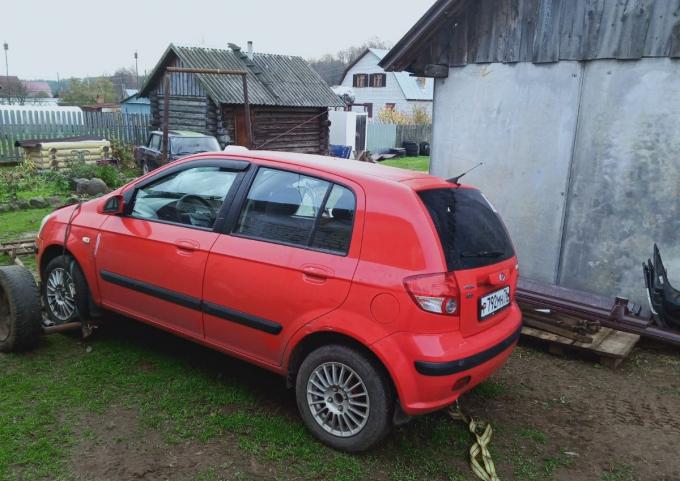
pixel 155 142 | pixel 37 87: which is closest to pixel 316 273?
pixel 155 142

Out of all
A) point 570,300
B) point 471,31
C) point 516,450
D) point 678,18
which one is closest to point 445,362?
point 516,450

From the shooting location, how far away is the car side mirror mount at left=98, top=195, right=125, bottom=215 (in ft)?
14.6

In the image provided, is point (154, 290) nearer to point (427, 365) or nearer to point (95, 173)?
point (427, 365)

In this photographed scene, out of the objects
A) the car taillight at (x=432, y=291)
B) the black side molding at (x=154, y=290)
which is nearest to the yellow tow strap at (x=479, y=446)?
the car taillight at (x=432, y=291)

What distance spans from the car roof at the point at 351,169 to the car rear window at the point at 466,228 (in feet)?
0.47

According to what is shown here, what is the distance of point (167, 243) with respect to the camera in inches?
159

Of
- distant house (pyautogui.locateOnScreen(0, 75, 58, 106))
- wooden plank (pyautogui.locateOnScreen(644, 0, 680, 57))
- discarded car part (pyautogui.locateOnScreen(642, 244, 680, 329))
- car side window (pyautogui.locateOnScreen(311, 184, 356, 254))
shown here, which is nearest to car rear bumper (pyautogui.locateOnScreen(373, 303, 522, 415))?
car side window (pyautogui.locateOnScreen(311, 184, 356, 254))

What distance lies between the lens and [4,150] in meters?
18.6

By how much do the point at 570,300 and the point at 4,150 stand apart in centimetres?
1935

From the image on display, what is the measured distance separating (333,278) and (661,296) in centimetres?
377

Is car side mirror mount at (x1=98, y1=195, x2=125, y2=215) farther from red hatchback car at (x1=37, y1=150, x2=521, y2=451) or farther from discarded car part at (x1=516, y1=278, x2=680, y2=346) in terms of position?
discarded car part at (x1=516, y1=278, x2=680, y2=346)

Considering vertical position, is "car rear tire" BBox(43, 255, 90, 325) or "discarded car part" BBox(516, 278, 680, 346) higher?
"car rear tire" BBox(43, 255, 90, 325)

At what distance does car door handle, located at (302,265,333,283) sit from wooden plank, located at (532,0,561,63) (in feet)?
14.8

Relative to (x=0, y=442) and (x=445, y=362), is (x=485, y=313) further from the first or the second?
(x=0, y=442)
